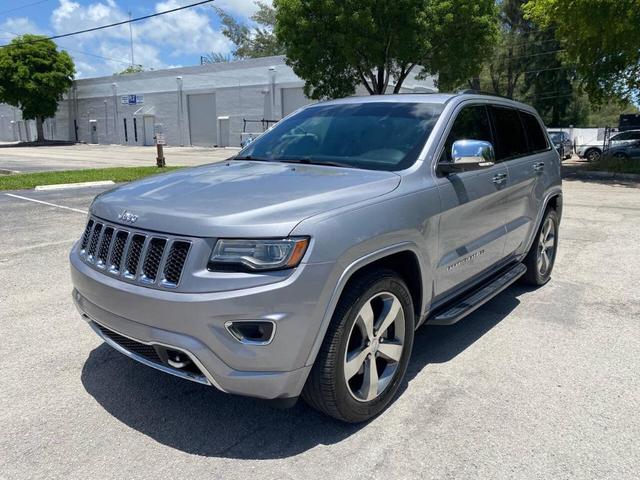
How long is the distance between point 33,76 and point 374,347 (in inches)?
2154

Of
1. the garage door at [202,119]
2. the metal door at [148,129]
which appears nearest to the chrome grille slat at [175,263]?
the garage door at [202,119]

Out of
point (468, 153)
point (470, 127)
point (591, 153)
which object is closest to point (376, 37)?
point (591, 153)

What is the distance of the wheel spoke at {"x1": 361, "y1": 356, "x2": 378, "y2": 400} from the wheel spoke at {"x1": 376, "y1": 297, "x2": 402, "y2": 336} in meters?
0.16

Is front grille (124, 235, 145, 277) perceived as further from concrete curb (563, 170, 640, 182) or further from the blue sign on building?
the blue sign on building

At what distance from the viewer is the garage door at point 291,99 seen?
36688mm

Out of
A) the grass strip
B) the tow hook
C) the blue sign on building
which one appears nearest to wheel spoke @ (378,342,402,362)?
the tow hook

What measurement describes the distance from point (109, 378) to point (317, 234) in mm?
1887

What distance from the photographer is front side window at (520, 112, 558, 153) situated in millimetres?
5350

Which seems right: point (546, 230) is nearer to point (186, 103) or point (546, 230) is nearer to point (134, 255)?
point (134, 255)

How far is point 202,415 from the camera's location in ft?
10.3

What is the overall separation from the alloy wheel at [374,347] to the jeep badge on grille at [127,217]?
127 cm

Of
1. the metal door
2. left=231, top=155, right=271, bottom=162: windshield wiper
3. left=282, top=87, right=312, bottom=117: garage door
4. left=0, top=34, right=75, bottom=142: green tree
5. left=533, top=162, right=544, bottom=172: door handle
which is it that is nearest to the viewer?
left=231, top=155, right=271, bottom=162: windshield wiper

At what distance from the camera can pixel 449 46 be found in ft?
72.4

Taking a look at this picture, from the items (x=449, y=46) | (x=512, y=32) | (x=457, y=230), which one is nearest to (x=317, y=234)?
(x=457, y=230)
